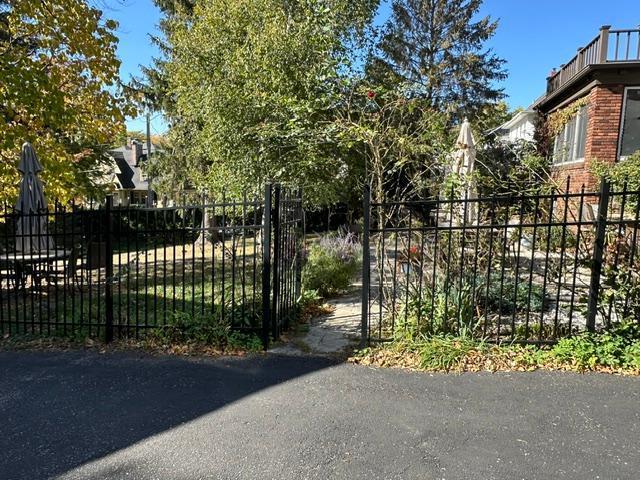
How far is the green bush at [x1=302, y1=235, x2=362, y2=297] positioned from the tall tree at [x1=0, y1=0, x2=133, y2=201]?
397 centimetres

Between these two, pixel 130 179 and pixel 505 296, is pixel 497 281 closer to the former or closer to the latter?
pixel 505 296

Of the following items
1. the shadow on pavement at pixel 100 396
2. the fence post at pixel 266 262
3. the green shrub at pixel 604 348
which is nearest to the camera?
the shadow on pavement at pixel 100 396

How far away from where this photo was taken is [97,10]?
6820mm

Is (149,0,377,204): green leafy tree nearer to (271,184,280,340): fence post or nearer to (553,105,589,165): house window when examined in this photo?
(271,184,280,340): fence post

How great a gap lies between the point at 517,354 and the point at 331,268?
11.5 feet

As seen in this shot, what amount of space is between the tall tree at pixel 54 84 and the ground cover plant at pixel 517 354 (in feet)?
17.6

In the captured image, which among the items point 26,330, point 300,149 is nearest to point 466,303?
point 26,330

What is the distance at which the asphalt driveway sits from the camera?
2.71 m

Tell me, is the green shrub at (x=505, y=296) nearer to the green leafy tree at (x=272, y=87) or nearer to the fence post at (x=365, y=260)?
the fence post at (x=365, y=260)

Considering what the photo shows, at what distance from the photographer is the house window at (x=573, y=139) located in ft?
41.0

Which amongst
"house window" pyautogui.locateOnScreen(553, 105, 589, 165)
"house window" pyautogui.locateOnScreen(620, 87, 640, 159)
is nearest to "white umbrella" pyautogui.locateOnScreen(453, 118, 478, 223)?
"house window" pyautogui.locateOnScreen(553, 105, 589, 165)

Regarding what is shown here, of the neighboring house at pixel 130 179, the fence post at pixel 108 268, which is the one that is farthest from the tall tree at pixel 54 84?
the neighboring house at pixel 130 179

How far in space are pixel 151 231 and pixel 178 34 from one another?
948 centimetres

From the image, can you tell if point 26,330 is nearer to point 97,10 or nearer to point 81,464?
point 81,464
